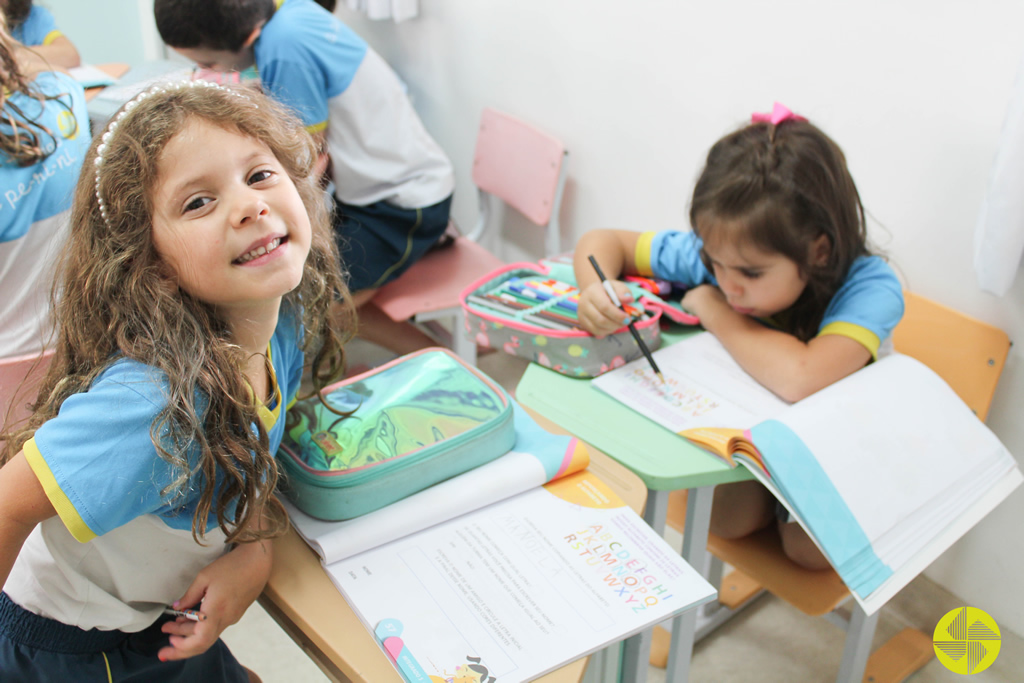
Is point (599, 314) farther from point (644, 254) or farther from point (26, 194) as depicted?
point (26, 194)

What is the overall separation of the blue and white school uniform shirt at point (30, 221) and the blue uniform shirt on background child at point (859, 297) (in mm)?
975

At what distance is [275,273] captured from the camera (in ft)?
2.51

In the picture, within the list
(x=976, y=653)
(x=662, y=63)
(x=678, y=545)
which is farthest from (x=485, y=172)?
(x=976, y=653)

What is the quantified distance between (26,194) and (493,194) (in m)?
1.39

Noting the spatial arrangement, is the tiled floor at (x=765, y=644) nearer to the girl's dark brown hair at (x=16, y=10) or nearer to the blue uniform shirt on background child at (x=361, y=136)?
the blue uniform shirt on background child at (x=361, y=136)

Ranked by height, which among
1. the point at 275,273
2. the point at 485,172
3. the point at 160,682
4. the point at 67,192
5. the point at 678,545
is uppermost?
the point at 275,273

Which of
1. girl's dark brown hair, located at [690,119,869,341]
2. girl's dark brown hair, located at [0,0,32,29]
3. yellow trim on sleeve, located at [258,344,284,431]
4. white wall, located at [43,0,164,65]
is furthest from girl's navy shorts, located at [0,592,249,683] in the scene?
white wall, located at [43,0,164,65]

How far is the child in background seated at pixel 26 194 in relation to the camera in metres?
1.13

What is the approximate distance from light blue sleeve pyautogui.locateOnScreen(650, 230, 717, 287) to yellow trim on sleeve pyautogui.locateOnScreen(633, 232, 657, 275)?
1 centimetres

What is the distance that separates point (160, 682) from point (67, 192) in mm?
743

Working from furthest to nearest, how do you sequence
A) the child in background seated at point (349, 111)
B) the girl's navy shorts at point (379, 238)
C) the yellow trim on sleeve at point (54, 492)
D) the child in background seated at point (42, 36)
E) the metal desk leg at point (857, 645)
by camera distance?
the child in background seated at point (42, 36) < the girl's navy shorts at point (379, 238) < the child in background seated at point (349, 111) < the metal desk leg at point (857, 645) < the yellow trim on sleeve at point (54, 492)

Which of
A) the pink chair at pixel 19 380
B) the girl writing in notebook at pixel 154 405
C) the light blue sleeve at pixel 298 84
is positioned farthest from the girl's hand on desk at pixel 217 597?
the light blue sleeve at pixel 298 84

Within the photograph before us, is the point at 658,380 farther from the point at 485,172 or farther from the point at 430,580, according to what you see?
the point at 485,172

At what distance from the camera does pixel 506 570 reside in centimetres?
79
